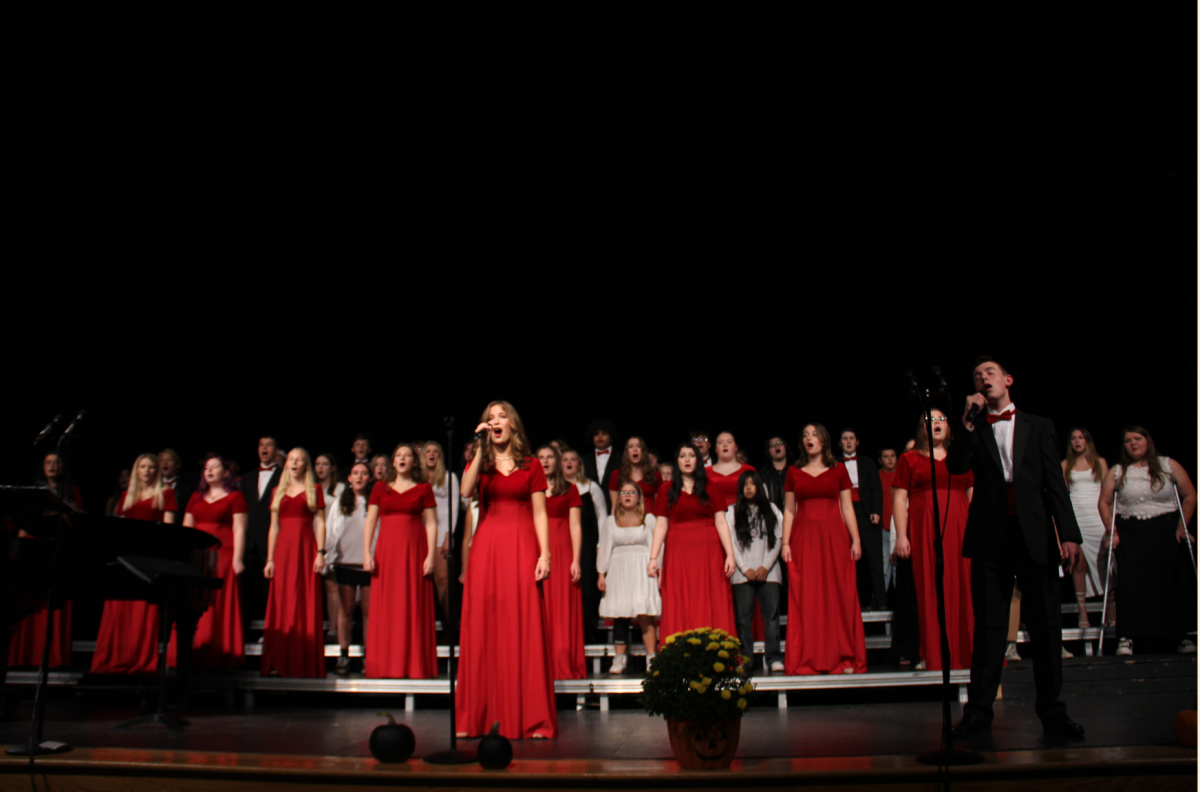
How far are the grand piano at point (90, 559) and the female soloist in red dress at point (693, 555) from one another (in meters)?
2.74

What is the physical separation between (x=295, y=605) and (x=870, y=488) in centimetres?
455

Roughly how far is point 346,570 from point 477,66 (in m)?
3.83

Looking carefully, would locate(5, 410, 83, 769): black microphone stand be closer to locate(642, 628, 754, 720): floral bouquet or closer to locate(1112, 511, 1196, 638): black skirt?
locate(642, 628, 754, 720): floral bouquet

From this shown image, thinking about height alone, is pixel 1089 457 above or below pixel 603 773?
above

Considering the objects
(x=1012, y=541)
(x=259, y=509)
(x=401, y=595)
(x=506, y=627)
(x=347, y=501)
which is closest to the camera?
(x=1012, y=541)

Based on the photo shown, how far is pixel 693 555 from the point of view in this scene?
5.87 meters

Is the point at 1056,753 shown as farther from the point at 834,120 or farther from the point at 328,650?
the point at 834,120

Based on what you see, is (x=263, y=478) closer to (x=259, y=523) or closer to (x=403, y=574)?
(x=259, y=523)

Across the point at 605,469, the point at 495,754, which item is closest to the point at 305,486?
the point at 605,469

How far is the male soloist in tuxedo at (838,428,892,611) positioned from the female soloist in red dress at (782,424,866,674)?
1.33 meters

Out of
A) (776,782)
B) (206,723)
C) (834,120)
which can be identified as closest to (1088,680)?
(776,782)

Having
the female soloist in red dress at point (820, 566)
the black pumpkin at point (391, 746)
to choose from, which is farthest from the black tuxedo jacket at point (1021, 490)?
the black pumpkin at point (391, 746)

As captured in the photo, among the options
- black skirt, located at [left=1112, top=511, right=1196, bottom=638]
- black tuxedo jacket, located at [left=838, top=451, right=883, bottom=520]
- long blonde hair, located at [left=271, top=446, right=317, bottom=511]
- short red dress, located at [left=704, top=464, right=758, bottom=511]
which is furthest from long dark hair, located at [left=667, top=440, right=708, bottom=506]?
black skirt, located at [left=1112, top=511, right=1196, bottom=638]

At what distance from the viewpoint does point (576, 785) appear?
3059 mm
